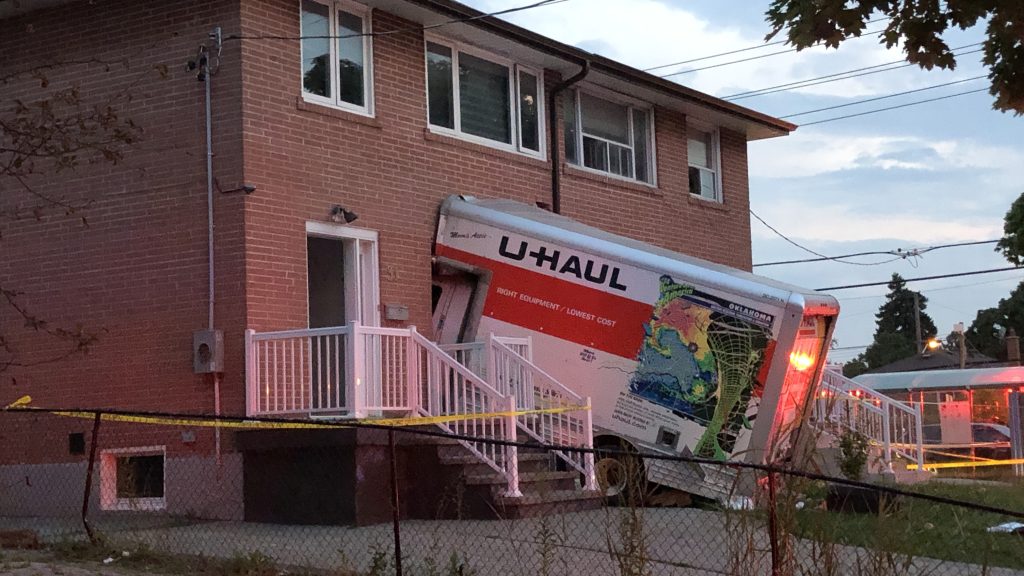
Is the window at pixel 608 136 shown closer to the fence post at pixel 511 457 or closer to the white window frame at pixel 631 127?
the white window frame at pixel 631 127

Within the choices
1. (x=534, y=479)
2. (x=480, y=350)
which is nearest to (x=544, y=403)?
(x=480, y=350)

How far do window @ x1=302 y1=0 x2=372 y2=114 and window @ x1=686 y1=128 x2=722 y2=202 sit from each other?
722 cm

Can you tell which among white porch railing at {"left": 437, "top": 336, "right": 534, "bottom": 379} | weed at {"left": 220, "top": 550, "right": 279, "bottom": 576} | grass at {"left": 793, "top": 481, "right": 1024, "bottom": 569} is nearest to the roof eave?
white porch railing at {"left": 437, "top": 336, "right": 534, "bottom": 379}

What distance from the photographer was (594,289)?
45.7ft

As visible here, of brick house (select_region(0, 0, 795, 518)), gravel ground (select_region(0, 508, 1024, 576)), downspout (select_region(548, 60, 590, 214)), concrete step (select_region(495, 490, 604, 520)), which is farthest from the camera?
downspout (select_region(548, 60, 590, 214))

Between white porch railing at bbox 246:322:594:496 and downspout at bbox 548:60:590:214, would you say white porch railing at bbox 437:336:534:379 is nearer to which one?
white porch railing at bbox 246:322:594:496

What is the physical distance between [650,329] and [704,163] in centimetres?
754

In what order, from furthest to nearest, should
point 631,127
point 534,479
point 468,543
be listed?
point 631,127, point 534,479, point 468,543

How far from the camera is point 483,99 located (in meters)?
16.1

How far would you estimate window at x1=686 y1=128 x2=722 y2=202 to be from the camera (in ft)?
66.5

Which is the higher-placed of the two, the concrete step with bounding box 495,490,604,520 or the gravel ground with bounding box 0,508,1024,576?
the concrete step with bounding box 495,490,604,520

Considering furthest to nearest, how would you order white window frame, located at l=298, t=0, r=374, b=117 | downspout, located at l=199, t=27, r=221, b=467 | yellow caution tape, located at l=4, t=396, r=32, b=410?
1. white window frame, located at l=298, t=0, r=374, b=117
2. yellow caution tape, located at l=4, t=396, r=32, b=410
3. downspout, located at l=199, t=27, r=221, b=467

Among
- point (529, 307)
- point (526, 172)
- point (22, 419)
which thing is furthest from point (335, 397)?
point (526, 172)

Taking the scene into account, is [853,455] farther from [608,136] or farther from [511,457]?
[608,136]
